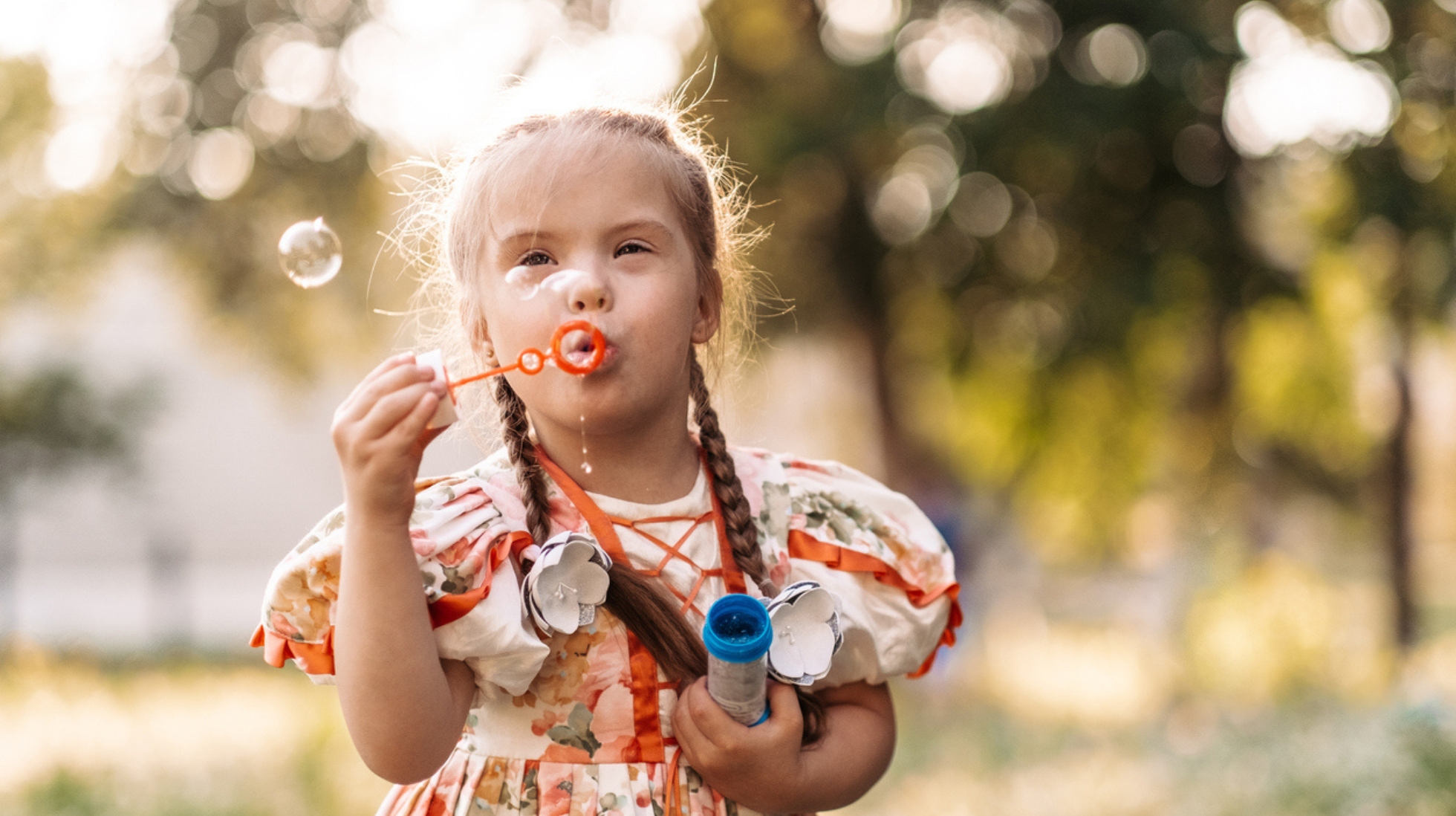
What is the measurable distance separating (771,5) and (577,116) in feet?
19.8

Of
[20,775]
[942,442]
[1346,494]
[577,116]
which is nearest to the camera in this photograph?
[577,116]

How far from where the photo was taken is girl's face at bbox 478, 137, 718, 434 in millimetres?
1514

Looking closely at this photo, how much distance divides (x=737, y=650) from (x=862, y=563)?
15.0 inches

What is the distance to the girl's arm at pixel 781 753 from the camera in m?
1.53

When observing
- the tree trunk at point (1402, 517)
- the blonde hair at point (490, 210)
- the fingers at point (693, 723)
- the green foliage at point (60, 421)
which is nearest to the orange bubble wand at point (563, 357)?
the blonde hair at point (490, 210)

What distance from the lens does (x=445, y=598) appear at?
142 cm

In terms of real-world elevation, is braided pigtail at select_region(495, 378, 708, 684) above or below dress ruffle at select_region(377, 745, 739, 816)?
above

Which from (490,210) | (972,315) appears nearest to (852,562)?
(490,210)

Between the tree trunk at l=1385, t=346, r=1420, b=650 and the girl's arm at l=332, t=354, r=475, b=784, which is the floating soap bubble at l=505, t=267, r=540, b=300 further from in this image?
the tree trunk at l=1385, t=346, r=1420, b=650

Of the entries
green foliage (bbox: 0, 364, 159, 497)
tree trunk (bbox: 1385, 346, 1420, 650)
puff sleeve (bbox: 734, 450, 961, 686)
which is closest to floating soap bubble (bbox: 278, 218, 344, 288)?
puff sleeve (bbox: 734, 450, 961, 686)

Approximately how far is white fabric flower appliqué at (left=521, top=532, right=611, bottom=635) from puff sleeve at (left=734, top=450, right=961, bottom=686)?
0.32 meters

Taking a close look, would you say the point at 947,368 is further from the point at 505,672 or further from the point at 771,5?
the point at 505,672

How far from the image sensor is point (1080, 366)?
7215 millimetres

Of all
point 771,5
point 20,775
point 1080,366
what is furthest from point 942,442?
point 20,775
